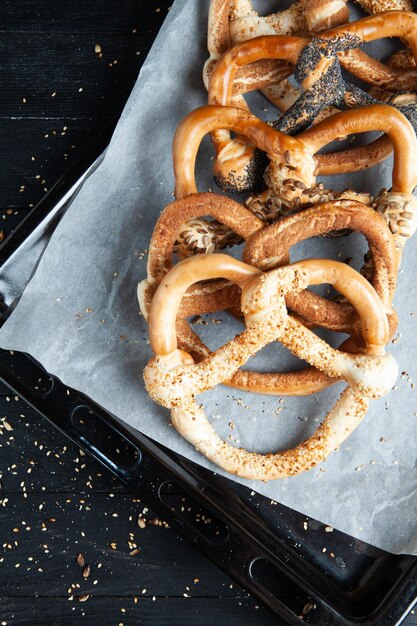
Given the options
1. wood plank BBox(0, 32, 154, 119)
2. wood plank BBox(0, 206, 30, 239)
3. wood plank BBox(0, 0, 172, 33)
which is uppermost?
wood plank BBox(0, 0, 172, 33)

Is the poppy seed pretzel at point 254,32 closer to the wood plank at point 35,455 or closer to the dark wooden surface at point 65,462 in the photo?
the dark wooden surface at point 65,462

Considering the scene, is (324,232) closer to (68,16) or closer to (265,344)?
(265,344)

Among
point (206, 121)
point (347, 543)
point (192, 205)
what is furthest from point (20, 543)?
point (206, 121)

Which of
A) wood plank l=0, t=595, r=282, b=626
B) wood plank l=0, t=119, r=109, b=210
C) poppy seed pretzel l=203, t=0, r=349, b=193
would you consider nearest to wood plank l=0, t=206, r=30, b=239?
wood plank l=0, t=119, r=109, b=210

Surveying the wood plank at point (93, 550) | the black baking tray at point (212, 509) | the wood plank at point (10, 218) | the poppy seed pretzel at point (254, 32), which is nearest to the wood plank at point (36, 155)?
the wood plank at point (10, 218)

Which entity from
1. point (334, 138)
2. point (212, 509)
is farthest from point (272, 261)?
point (212, 509)

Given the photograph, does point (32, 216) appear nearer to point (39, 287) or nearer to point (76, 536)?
point (39, 287)

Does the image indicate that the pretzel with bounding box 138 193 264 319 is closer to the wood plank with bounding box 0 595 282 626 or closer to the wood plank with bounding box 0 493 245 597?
the wood plank with bounding box 0 493 245 597
